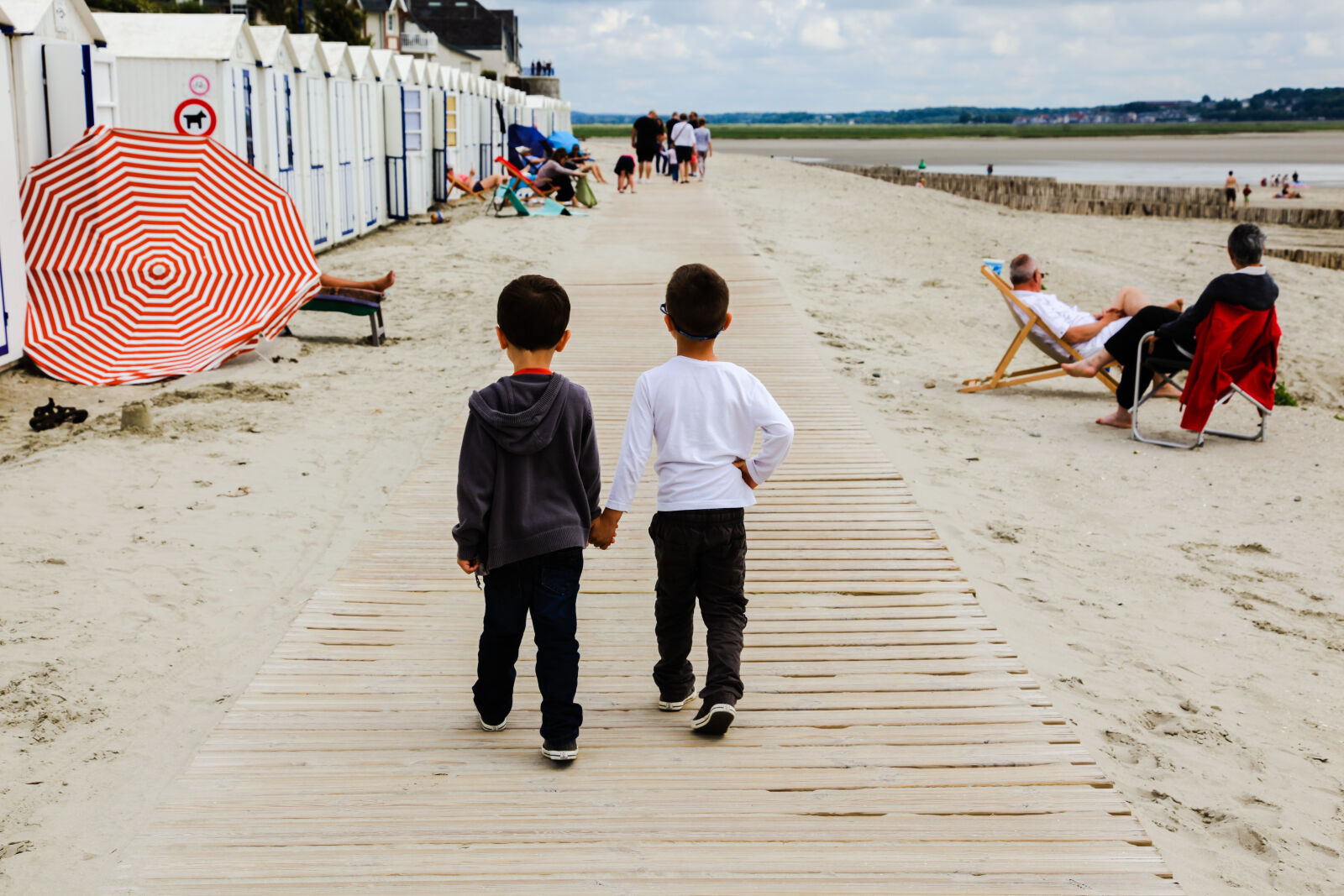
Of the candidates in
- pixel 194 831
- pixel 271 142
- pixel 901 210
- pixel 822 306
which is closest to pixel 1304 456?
pixel 822 306

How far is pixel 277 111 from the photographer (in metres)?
13.1

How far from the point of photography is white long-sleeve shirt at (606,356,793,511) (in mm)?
3123

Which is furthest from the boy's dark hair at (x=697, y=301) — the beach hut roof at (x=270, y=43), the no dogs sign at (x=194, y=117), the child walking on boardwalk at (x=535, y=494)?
the beach hut roof at (x=270, y=43)

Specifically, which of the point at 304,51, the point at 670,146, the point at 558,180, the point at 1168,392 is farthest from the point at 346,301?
the point at 670,146

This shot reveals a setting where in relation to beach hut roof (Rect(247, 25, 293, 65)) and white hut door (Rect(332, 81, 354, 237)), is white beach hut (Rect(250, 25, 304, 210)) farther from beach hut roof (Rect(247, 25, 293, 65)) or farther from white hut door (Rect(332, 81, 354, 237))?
white hut door (Rect(332, 81, 354, 237))

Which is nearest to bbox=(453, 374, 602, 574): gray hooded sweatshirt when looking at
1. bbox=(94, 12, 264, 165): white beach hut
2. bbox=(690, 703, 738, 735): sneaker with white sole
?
bbox=(690, 703, 738, 735): sneaker with white sole

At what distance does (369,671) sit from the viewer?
3.65 m

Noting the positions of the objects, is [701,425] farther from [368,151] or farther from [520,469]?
[368,151]

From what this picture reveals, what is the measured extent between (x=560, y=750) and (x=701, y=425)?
3.12ft

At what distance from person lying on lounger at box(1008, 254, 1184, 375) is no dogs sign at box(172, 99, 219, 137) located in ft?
26.5

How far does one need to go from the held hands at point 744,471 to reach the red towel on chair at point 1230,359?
203 inches

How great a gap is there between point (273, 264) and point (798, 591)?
6508 millimetres

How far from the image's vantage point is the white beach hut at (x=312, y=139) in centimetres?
1405

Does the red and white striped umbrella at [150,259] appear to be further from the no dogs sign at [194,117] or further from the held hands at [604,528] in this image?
the held hands at [604,528]
